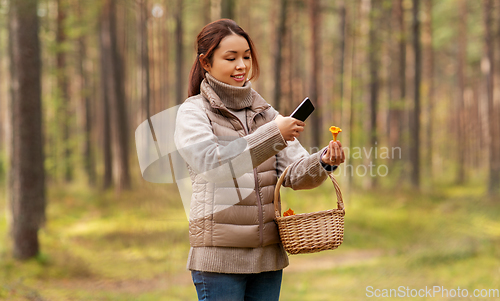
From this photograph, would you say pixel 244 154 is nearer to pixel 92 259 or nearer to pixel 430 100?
pixel 92 259

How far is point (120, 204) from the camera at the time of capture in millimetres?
11531

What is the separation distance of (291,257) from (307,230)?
6524mm

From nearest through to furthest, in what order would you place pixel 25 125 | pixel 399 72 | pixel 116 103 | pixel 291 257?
pixel 25 125 < pixel 291 257 < pixel 116 103 < pixel 399 72

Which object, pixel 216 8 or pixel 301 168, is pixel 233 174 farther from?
pixel 216 8

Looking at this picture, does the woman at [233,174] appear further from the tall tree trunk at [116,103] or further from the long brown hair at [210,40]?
the tall tree trunk at [116,103]

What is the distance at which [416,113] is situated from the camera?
13625 mm

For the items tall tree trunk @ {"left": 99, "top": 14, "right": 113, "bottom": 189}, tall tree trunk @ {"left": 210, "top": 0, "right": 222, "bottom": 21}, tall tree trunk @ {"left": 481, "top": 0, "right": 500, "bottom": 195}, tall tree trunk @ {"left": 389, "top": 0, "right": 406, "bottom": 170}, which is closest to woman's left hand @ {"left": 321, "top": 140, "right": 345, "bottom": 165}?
tall tree trunk @ {"left": 210, "top": 0, "right": 222, "bottom": 21}

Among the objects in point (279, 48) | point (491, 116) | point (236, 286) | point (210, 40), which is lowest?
point (236, 286)

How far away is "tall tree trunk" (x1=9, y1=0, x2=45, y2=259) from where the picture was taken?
678cm

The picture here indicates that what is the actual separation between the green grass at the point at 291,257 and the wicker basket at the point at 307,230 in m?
3.10

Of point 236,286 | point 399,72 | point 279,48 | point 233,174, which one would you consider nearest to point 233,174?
point 233,174

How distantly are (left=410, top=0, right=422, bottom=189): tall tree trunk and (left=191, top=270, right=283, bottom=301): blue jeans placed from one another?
12064mm

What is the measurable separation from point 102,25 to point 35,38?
266 inches

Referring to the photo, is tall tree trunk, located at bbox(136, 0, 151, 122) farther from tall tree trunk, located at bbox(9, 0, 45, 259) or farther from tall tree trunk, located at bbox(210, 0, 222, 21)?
tall tree trunk, located at bbox(9, 0, 45, 259)
